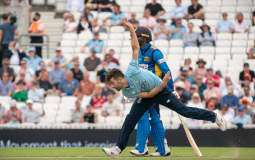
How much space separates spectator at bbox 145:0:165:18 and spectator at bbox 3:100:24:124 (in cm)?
653

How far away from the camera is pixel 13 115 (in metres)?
19.0

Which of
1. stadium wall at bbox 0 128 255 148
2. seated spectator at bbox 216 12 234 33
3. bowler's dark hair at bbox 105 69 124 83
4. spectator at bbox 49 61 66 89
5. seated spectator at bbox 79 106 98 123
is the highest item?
bowler's dark hair at bbox 105 69 124 83

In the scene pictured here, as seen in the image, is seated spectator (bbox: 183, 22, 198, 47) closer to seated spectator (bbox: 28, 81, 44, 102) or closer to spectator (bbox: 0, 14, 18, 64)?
seated spectator (bbox: 28, 81, 44, 102)

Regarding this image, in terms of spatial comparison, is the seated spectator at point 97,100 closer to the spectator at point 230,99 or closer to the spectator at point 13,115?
the spectator at point 13,115

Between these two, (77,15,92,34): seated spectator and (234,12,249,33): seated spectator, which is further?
(77,15,92,34): seated spectator

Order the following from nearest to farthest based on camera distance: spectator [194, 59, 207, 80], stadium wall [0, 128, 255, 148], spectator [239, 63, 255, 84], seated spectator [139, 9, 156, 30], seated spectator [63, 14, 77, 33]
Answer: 1. stadium wall [0, 128, 255, 148]
2. spectator [239, 63, 255, 84]
3. spectator [194, 59, 207, 80]
4. seated spectator [139, 9, 156, 30]
5. seated spectator [63, 14, 77, 33]

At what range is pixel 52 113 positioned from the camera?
19.4 m

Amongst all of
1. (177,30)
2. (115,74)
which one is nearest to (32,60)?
(177,30)

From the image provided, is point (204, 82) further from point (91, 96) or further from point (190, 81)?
point (91, 96)

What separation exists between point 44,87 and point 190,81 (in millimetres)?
4829

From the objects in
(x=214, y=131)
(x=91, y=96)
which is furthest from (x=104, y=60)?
(x=214, y=131)

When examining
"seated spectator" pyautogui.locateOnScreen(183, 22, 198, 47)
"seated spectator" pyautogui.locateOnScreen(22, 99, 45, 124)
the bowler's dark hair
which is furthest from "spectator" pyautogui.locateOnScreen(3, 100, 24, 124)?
the bowler's dark hair

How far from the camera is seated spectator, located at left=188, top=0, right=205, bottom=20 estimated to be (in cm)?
2227

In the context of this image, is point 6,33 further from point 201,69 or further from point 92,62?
point 201,69
